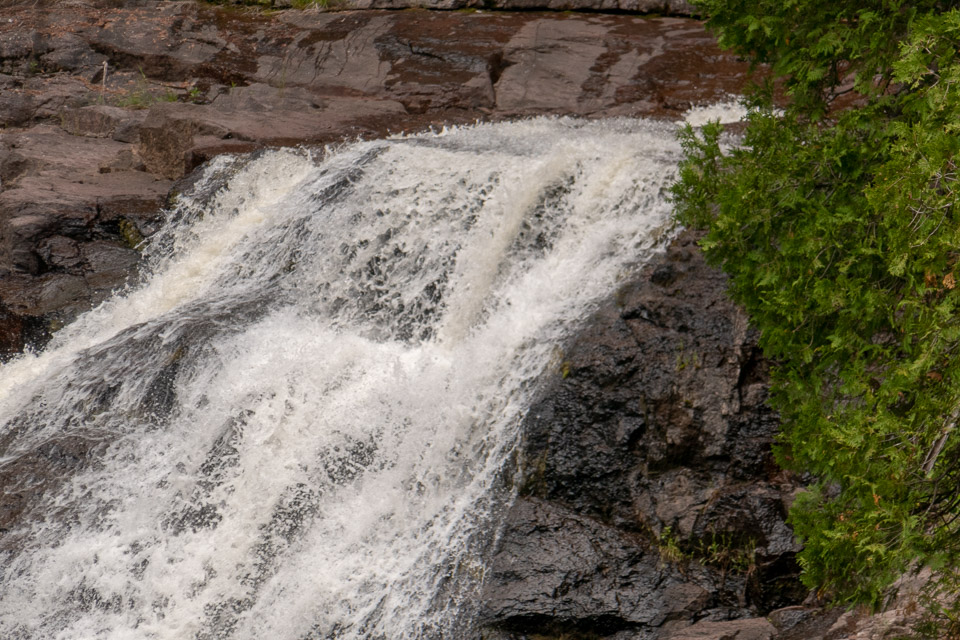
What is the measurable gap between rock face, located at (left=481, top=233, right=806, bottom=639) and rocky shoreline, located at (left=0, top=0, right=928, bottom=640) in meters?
0.01

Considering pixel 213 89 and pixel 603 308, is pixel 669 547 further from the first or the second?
pixel 213 89

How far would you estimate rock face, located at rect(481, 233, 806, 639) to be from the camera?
6.33 metres

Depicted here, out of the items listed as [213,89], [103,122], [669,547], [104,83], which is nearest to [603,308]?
[669,547]

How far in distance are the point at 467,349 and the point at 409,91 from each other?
7202mm

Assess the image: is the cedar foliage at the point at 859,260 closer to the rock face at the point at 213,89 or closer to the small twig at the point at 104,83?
the rock face at the point at 213,89

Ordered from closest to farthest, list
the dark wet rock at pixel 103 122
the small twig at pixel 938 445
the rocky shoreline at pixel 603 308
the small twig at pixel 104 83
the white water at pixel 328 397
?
the small twig at pixel 938 445, the rocky shoreline at pixel 603 308, the white water at pixel 328 397, the dark wet rock at pixel 103 122, the small twig at pixel 104 83

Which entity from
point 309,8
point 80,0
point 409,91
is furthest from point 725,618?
point 80,0

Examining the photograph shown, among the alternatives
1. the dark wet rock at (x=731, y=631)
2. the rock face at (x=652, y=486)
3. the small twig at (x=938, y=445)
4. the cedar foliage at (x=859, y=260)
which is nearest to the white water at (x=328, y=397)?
the rock face at (x=652, y=486)

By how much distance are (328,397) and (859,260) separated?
15.2ft

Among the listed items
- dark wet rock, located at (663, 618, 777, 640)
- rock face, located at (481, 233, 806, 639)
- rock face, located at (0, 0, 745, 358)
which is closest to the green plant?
rock face, located at (481, 233, 806, 639)

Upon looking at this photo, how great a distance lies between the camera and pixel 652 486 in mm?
6820

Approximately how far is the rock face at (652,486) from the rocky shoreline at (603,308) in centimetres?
1

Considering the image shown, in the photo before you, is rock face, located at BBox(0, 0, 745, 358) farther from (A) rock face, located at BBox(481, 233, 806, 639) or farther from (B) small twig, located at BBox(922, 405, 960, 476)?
(B) small twig, located at BBox(922, 405, 960, 476)

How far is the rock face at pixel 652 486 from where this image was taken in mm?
6328
